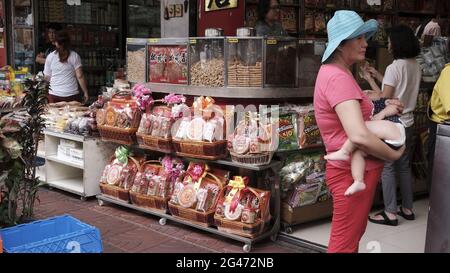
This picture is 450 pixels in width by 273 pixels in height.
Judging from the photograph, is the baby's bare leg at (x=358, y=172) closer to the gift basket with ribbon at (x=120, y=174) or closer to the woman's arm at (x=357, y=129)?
the woman's arm at (x=357, y=129)

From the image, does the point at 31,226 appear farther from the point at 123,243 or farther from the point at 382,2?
the point at 382,2

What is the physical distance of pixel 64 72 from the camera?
7.67 metres

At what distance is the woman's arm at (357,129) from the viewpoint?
2.72 meters

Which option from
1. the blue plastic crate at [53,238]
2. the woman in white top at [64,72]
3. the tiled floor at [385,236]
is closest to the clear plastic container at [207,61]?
the tiled floor at [385,236]

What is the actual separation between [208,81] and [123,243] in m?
1.70

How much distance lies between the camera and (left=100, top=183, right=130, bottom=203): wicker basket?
5.62 metres

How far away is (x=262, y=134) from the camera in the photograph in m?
4.61

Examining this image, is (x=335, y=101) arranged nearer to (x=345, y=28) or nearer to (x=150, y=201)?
(x=345, y=28)

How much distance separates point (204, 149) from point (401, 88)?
1929 mm

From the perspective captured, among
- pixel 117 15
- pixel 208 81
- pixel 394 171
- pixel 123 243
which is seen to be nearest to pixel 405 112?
pixel 394 171

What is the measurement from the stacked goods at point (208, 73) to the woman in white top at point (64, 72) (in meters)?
2.93

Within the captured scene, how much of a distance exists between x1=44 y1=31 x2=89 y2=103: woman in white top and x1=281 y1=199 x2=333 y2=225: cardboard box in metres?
4.05

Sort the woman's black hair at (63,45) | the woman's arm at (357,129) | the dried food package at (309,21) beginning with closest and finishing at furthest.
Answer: the woman's arm at (357,129) < the woman's black hair at (63,45) < the dried food package at (309,21)

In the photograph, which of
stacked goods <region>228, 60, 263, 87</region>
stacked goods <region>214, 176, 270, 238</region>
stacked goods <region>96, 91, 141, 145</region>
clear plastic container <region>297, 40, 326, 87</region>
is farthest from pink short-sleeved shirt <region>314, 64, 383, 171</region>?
stacked goods <region>96, 91, 141, 145</region>
